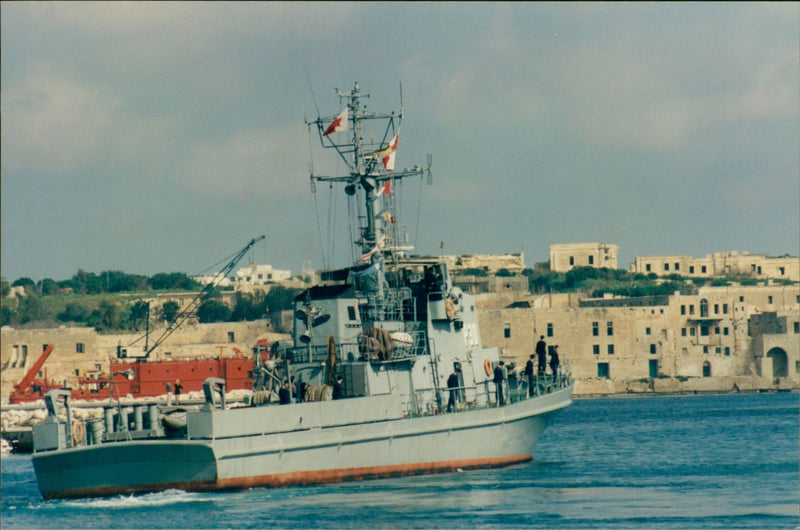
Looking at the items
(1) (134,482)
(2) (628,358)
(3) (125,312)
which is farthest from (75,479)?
(3) (125,312)

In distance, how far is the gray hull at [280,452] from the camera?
2538cm

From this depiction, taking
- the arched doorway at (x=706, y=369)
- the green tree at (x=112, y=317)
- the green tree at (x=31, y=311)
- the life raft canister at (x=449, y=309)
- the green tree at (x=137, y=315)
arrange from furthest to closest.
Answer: the green tree at (x=31, y=311) < the green tree at (x=112, y=317) < the green tree at (x=137, y=315) < the arched doorway at (x=706, y=369) < the life raft canister at (x=449, y=309)

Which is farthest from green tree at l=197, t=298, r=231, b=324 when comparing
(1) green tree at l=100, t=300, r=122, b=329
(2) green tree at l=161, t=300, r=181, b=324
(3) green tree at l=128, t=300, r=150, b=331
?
Result: (2) green tree at l=161, t=300, r=181, b=324

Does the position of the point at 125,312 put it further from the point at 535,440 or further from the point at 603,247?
the point at 535,440

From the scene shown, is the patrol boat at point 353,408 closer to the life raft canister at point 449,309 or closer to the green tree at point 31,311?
the life raft canister at point 449,309

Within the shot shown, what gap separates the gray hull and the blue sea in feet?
1.04

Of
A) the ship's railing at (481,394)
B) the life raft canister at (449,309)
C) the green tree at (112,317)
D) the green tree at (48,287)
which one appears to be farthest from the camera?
the green tree at (48,287)

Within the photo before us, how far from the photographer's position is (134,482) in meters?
25.6

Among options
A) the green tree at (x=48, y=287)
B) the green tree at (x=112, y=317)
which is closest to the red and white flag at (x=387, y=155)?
the green tree at (x=112, y=317)

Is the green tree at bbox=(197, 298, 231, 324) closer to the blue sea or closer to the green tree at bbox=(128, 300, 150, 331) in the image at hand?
the green tree at bbox=(128, 300, 150, 331)

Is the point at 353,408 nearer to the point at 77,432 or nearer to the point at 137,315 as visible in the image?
the point at 77,432

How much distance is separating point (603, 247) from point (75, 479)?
109 meters

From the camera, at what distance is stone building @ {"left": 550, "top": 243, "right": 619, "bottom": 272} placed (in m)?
130

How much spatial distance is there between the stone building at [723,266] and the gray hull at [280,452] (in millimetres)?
101373
